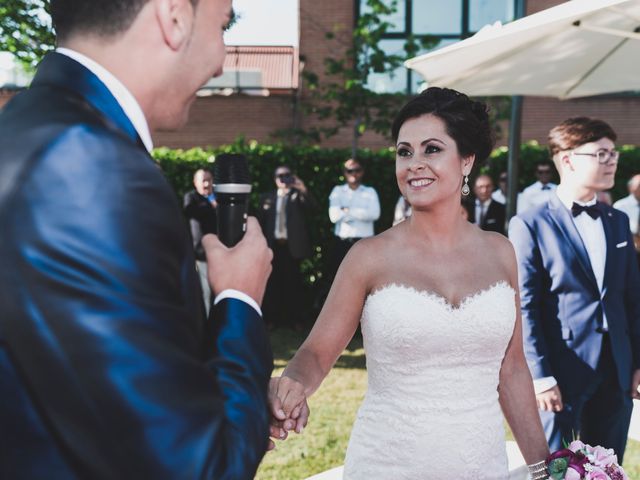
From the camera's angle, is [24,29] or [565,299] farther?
[24,29]

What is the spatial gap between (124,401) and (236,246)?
462 millimetres

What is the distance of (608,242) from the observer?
13.1ft

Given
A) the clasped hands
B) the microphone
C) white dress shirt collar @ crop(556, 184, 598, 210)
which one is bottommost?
the clasped hands

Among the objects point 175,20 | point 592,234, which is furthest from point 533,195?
point 175,20

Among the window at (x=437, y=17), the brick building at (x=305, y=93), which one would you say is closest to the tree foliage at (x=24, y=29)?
the brick building at (x=305, y=93)

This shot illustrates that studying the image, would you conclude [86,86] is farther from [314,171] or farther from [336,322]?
[314,171]

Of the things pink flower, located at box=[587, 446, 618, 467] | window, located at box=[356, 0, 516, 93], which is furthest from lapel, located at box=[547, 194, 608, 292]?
window, located at box=[356, 0, 516, 93]

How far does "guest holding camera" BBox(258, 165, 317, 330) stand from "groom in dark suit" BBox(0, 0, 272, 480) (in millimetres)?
8654

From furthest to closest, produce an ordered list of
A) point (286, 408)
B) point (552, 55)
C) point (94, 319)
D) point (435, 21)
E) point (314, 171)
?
point (435, 21), point (314, 171), point (552, 55), point (286, 408), point (94, 319)

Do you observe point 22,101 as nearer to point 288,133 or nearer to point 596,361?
point 596,361

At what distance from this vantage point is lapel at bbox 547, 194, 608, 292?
3869 millimetres

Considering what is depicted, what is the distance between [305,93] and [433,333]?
1344cm

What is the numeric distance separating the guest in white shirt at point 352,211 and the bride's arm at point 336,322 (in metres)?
7.03

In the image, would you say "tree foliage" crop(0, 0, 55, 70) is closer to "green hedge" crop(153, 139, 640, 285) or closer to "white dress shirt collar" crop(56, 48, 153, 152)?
"green hedge" crop(153, 139, 640, 285)
